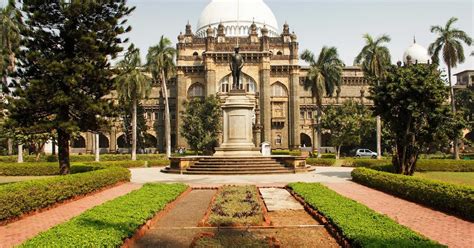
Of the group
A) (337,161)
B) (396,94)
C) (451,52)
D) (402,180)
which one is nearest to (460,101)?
(451,52)

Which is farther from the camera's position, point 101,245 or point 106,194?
point 106,194

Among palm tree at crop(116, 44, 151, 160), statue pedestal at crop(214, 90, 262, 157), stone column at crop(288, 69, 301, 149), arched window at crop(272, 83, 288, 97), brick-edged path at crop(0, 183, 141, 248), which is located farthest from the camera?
arched window at crop(272, 83, 288, 97)

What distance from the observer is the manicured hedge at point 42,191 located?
1142 centimetres

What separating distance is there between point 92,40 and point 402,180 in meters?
15.7

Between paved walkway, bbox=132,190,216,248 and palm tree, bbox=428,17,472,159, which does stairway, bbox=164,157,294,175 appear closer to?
paved walkway, bbox=132,190,216,248

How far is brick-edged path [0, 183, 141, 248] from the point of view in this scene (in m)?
9.54

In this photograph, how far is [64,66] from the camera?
65.3 ft

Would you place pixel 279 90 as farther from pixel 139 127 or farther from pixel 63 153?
pixel 63 153

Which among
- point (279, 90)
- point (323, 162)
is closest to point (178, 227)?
point (323, 162)

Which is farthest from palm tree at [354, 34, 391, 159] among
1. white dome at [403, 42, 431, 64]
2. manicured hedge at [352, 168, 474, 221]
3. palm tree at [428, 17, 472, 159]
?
white dome at [403, 42, 431, 64]

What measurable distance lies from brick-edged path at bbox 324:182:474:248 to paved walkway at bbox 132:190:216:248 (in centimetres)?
539

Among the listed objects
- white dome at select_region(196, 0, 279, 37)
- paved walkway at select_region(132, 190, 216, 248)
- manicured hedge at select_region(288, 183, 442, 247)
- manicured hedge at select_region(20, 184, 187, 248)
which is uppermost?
white dome at select_region(196, 0, 279, 37)

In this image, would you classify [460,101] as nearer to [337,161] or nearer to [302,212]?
[337,161]

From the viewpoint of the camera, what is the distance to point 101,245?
7.29 meters
